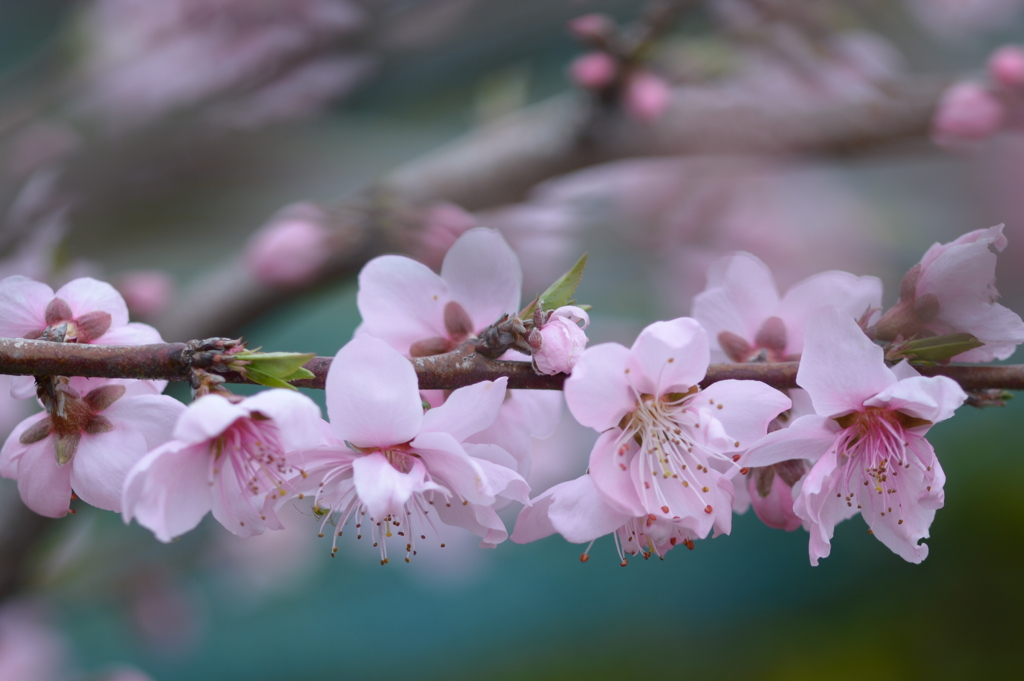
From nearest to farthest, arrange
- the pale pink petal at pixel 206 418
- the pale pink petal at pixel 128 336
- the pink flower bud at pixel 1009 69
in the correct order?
the pale pink petal at pixel 206 418 < the pale pink petal at pixel 128 336 < the pink flower bud at pixel 1009 69

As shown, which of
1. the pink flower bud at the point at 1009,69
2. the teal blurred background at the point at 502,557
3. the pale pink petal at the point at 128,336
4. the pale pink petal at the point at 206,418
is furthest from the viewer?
the teal blurred background at the point at 502,557

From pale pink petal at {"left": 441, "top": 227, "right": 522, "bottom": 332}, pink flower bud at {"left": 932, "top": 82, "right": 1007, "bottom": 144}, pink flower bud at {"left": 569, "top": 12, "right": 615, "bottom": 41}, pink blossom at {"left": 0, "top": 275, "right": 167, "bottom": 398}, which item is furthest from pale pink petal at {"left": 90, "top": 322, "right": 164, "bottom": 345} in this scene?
pink flower bud at {"left": 932, "top": 82, "right": 1007, "bottom": 144}

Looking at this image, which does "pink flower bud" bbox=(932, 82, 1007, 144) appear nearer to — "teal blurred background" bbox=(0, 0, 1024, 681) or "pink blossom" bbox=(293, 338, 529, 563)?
"teal blurred background" bbox=(0, 0, 1024, 681)

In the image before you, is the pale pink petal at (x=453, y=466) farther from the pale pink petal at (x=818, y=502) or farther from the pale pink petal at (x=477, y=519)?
the pale pink petal at (x=818, y=502)

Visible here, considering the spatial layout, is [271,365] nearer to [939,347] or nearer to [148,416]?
[148,416]

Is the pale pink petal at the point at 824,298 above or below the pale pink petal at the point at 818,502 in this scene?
above

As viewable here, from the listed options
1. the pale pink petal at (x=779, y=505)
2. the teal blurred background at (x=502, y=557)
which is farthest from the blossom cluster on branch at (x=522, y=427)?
the teal blurred background at (x=502, y=557)

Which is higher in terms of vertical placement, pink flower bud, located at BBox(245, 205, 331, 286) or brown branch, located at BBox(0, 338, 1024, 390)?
pink flower bud, located at BBox(245, 205, 331, 286)
